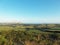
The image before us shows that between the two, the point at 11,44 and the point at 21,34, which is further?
the point at 21,34

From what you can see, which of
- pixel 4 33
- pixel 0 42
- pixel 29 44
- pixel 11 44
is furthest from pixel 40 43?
pixel 4 33

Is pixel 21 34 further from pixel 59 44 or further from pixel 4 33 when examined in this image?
pixel 59 44

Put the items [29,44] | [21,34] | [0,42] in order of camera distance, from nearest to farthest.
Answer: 1. [29,44]
2. [0,42]
3. [21,34]

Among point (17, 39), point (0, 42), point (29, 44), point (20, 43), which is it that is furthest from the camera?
point (17, 39)

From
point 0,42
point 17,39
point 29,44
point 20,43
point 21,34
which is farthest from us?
point 21,34

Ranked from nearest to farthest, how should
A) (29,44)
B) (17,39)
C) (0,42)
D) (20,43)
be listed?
1. (29,44)
2. (0,42)
3. (20,43)
4. (17,39)

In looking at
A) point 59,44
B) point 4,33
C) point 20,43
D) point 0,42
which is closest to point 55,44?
point 59,44

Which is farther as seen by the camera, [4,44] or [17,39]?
[17,39]

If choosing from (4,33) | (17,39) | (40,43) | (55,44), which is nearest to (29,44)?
(40,43)

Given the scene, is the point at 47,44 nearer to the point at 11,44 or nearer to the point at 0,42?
the point at 11,44
